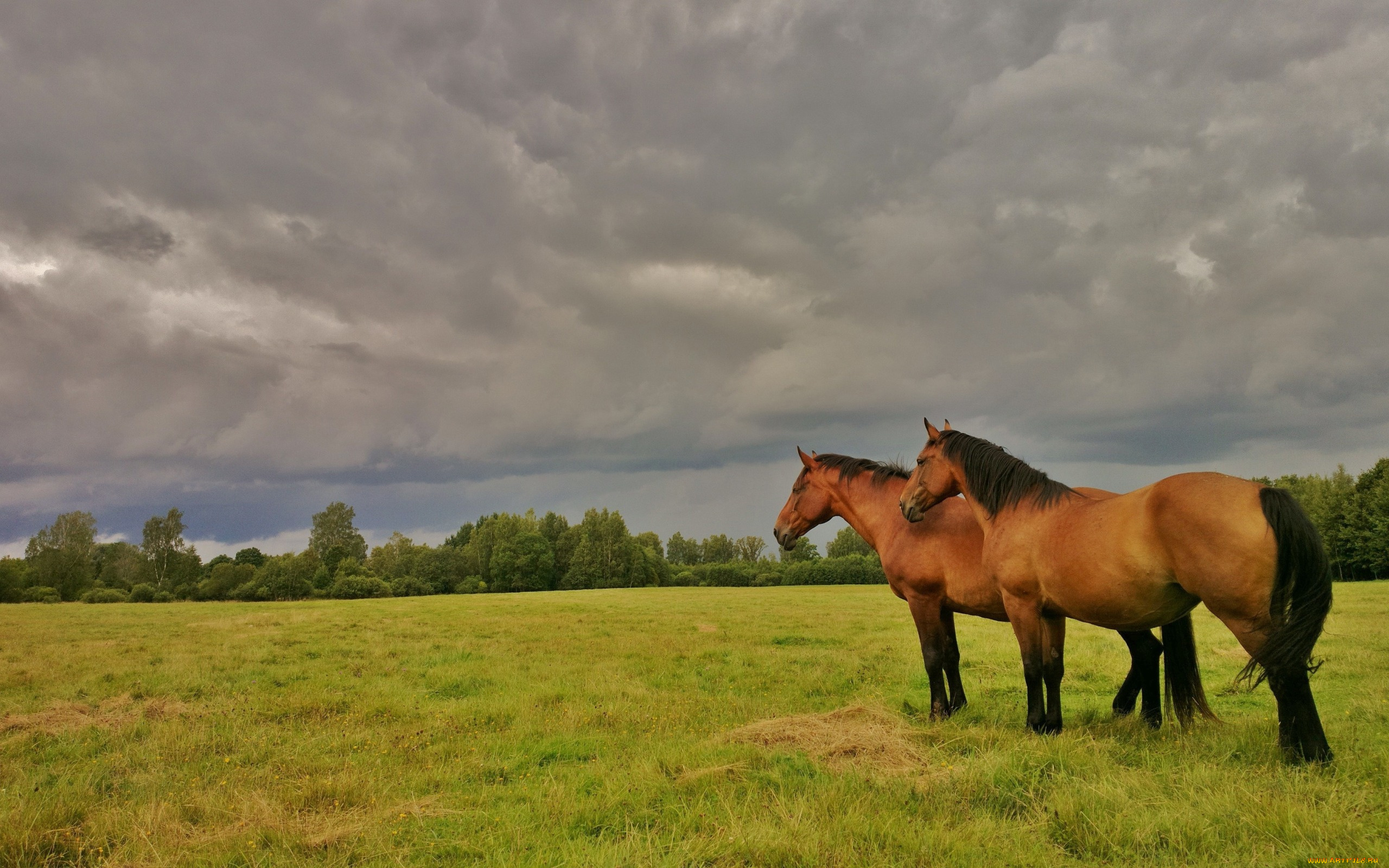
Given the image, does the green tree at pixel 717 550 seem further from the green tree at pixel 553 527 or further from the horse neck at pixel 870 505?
the horse neck at pixel 870 505

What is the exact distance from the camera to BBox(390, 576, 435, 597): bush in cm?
Result: 6919

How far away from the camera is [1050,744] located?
5410 millimetres

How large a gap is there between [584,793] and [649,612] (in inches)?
880

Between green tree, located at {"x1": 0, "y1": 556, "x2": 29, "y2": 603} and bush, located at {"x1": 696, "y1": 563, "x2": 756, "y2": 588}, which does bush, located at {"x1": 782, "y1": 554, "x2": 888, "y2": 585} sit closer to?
bush, located at {"x1": 696, "y1": 563, "x2": 756, "y2": 588}

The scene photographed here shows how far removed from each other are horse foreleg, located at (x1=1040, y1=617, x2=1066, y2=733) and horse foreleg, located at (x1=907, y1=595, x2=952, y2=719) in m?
1.22

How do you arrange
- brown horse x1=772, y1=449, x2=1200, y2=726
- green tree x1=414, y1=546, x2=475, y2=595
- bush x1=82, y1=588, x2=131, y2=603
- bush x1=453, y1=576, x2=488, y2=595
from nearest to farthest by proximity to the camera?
brown horse x1=772, y1=449, x2=1200, y2=726 → bush x1=82, y1=588, x2=131, y2=603 → bush x1=453, y1=576, x2=488, y2=595 → green tree x1=414, y1=546, x2=475, y2=595

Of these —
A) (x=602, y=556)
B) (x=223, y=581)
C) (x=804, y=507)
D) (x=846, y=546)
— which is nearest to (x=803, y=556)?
(x=846, y=546)

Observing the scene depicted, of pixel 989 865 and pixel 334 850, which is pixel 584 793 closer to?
pixel 334 850

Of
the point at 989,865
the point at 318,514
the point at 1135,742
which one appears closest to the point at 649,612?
the point at 1135,742

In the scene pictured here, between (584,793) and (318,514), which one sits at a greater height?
(318,514)

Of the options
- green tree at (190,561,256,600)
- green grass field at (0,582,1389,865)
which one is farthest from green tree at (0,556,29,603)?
green grass field at (0,582,1389,865)

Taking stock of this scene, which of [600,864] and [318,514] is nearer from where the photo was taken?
[600,864]

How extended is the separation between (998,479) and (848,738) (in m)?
3.16

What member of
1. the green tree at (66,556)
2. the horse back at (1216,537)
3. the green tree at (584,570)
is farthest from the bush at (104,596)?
the horse back at (1216,537)
